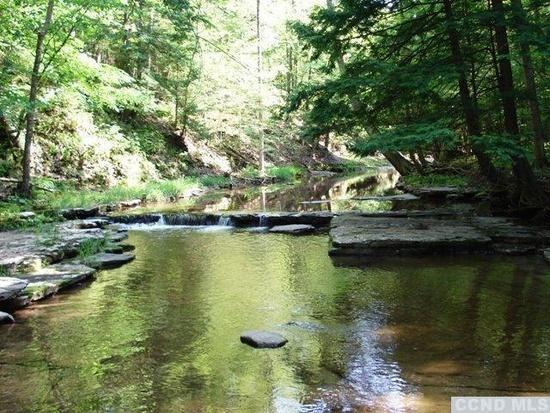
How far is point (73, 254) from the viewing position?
863cm

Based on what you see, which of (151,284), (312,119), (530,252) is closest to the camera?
(151,284)

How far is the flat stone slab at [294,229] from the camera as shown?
11503 mm

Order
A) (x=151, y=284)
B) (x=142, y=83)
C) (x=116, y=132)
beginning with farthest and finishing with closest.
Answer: (x=142, y=83)
(x=116, y=132)
(x=151, y=284)

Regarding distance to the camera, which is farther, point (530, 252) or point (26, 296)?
point (530, 252)

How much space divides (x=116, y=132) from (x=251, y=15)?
1957cm

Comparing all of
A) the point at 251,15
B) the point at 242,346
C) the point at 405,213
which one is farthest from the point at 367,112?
the point at 251,15

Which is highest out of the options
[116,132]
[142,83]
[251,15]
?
A: [251,15]

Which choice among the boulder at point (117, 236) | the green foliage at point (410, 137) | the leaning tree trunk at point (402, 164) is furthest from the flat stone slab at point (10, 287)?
the leaning tree trunk at point (402, 164)

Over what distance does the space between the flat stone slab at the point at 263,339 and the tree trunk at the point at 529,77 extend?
19.0ft

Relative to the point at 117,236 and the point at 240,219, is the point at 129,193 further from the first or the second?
the point at 117,236

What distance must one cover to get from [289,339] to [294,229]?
21.9 ft

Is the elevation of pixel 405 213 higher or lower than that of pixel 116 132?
lower

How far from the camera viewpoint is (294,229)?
37.9ft

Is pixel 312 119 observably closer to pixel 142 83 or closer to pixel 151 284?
pixel 151 284
